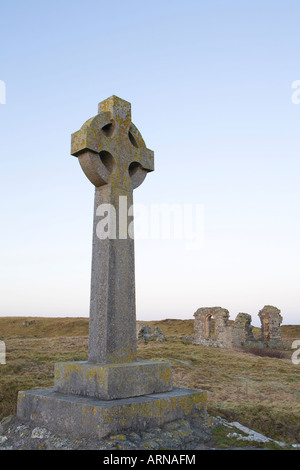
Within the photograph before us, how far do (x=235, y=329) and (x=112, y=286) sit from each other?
25.0 meters

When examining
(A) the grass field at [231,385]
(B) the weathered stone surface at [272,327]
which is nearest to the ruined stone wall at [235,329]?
(B) the weathered stone surface at [272,327]

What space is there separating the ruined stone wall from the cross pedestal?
78.8 ft

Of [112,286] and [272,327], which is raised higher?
[112,286]

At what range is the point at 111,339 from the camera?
188 inches

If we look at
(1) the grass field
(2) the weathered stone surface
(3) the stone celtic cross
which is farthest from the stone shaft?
(2) the weathered stone surface

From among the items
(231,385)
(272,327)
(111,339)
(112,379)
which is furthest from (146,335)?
(112,379)

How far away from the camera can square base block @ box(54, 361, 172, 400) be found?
4.28 m

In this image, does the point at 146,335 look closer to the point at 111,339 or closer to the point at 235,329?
the point at 235,329

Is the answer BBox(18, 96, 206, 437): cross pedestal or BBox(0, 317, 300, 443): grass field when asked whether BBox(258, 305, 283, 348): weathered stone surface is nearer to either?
BBox(0, 317, 300, 443): grass field

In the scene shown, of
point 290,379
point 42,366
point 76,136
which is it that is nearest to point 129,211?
point 76,136

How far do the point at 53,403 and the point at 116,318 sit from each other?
47.9 inches

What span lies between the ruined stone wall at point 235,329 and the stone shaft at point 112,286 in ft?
79.2
